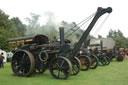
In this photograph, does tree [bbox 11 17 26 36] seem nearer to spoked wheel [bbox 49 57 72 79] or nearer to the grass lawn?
the grass lawn

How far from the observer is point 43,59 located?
7117 mm

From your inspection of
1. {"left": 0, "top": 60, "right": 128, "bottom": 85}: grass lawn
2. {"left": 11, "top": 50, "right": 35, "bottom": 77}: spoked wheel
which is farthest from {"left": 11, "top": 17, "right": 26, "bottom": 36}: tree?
{"left": 0, "top": 60, "right": 128, "bottom": 85}: grass lawn

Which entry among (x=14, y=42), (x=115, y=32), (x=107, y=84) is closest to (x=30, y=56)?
(x=14, y=42)

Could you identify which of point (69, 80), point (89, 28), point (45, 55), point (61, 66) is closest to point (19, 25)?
point (45, 55)

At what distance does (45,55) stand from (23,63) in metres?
1.04

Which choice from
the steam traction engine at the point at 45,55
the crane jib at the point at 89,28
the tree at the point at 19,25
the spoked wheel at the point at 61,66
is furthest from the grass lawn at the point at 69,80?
the tree at the point at 19,25

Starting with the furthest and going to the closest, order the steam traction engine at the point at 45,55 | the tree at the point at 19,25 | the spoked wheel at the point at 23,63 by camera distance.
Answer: the tree at the point at 19,25, the spoked wheel at the point at 23,63, the steam traction engine at the point at 45,55

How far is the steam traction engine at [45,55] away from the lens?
6.57 m

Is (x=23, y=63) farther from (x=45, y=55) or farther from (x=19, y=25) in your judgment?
(x=19, y=25)

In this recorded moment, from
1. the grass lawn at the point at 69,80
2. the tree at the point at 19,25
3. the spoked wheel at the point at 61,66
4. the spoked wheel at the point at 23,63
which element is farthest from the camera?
the tree at the point at 19,25

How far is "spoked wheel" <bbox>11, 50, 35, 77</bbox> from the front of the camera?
6695 millimetres

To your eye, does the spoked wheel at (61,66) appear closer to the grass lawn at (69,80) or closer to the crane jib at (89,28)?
the grass lawn at (69,80)

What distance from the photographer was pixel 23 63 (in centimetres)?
697

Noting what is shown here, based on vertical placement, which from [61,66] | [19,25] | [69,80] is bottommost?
[69,80]
